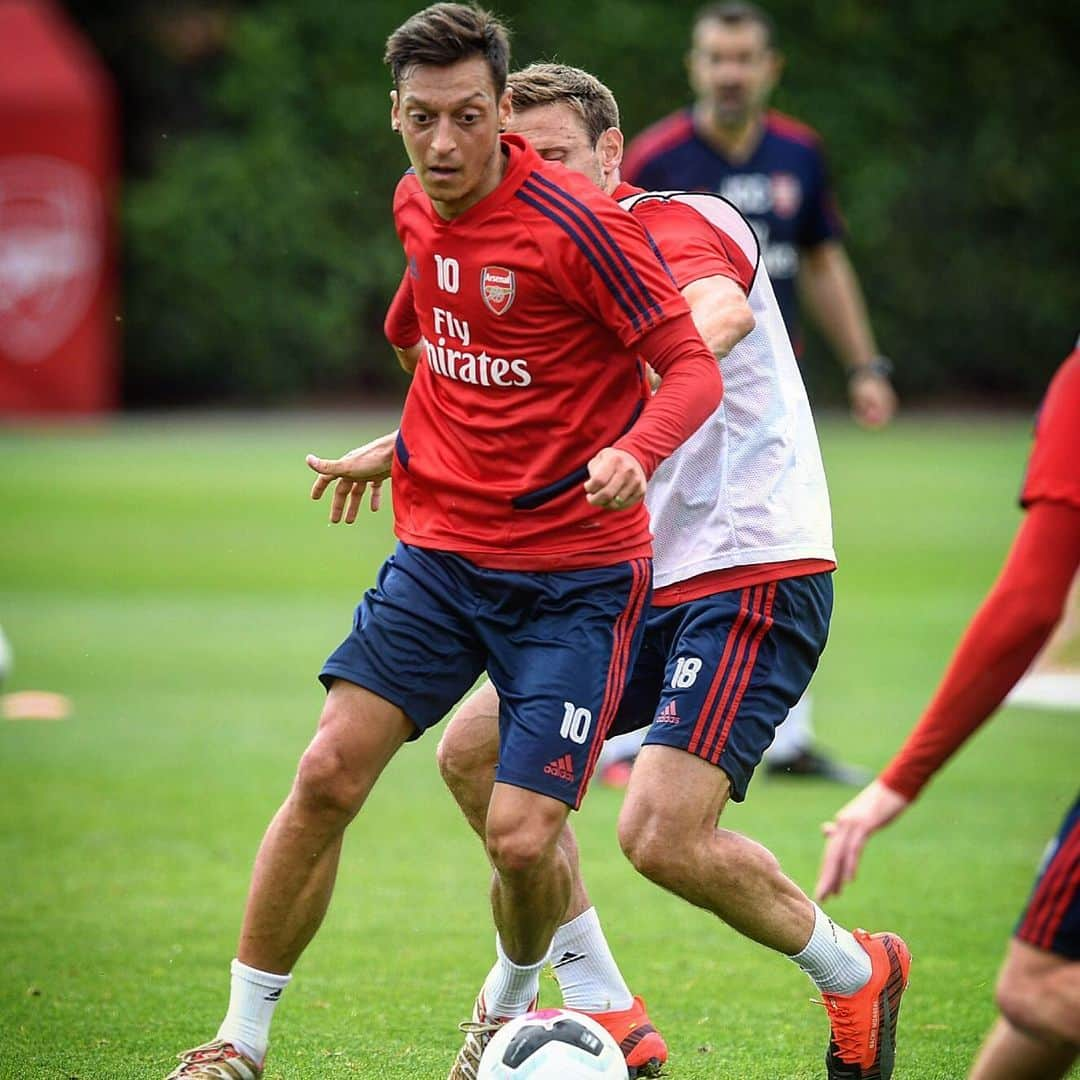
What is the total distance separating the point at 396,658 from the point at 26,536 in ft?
Answer: 45.1

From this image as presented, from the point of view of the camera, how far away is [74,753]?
29.6ft

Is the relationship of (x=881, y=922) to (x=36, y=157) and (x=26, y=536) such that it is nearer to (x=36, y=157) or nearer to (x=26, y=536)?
(x=26, y=536)

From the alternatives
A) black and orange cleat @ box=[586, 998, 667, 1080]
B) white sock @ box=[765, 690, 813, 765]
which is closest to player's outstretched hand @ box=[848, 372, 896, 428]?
white sock @ box=[765, 690, 813, 765]

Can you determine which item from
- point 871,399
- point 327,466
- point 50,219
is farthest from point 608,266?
point 50,219

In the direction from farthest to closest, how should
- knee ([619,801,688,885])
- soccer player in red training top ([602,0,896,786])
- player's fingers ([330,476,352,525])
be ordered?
soccer player in red training top ([602,0,896,786]), player's fingers ([330,476,352,525]), knee ([619,801,688,885])

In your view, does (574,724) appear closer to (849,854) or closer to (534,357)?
(534,357)

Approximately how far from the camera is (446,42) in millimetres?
4207

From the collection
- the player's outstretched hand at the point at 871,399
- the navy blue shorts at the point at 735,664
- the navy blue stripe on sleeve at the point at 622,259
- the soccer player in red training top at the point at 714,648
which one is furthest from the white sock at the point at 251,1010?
the player's outstretched hand at the point at 871,399

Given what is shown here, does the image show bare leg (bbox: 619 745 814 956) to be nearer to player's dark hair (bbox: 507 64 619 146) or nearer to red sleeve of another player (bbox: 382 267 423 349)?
red sleeve of another player (bbox: 382 267 423 349)

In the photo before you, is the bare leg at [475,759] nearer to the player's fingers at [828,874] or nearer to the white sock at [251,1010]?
the white sock at [251,1010]

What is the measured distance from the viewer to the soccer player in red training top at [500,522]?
422cm

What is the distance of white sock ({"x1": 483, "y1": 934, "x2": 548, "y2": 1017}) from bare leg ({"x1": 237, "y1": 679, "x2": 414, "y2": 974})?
0.50 m

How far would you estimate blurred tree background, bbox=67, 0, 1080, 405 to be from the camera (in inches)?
1254

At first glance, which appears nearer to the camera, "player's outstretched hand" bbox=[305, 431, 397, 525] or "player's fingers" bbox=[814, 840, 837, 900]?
"player's fingers" bbox=[814, 840, 837, 900]
